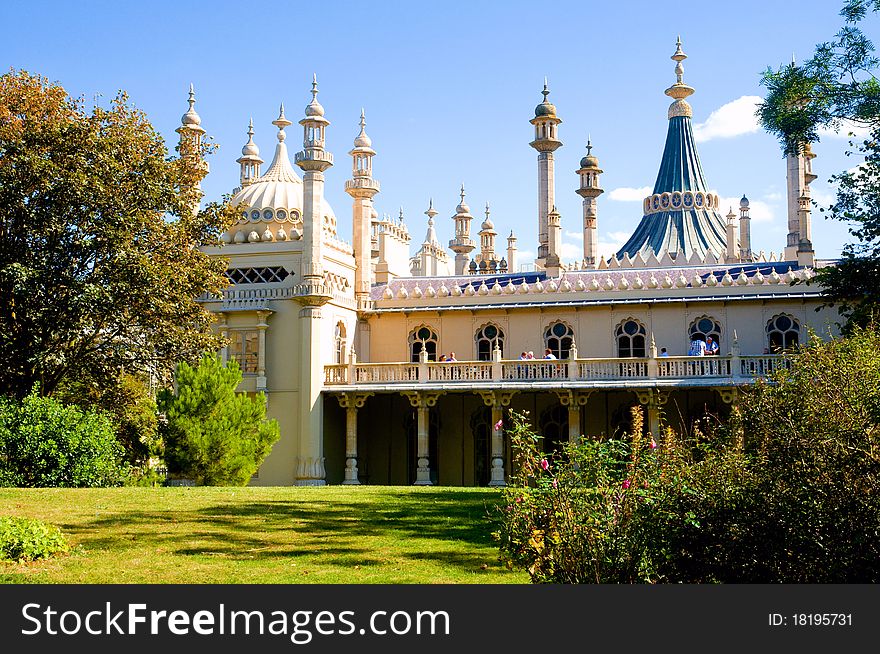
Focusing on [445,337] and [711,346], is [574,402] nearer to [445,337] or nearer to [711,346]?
[711,346]

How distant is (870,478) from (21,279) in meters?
18.5

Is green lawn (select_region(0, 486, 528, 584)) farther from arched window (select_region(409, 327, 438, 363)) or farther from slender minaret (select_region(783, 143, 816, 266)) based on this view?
slender minaret (select_region(783, 143, 816, 266))

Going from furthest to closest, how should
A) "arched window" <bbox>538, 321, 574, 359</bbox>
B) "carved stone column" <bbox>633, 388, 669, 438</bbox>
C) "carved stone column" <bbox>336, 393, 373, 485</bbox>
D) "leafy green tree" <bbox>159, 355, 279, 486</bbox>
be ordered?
1. "arched window" <bbox>538, 321, 574, 359</bbox>
2. "carved stone column" <bbox>336, 393, 373, 485</bbox>
3. "carved stone column" <bbox>633, 388, 669, 438</bbox>
4. "leafy green tree" <bbox>159, 355, 279, 486</bbox>

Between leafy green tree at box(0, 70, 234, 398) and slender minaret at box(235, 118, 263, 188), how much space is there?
13.5 meters

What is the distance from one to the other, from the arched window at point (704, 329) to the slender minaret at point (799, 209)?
3502mm

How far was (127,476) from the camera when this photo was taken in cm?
2495

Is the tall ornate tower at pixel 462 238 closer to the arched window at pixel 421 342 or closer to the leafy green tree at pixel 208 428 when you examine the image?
the arched window at pixel 421 342

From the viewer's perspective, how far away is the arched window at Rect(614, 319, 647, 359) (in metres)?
32.6

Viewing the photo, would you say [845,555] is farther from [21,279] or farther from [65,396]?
[65,396]

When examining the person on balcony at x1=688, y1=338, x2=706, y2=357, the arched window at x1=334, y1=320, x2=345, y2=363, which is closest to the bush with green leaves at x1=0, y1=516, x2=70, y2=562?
the arched window at x1=334, y1=320, x2=345, y2=363

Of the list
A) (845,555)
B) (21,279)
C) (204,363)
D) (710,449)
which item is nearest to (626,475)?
(710,449)

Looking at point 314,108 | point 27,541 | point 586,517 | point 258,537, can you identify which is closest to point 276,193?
point 314,108

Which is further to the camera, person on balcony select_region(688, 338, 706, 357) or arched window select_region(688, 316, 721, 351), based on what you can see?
arched window select_region(688, 316, 721, 351)

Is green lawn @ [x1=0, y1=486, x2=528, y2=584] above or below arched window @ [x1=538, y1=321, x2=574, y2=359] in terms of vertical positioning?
below
